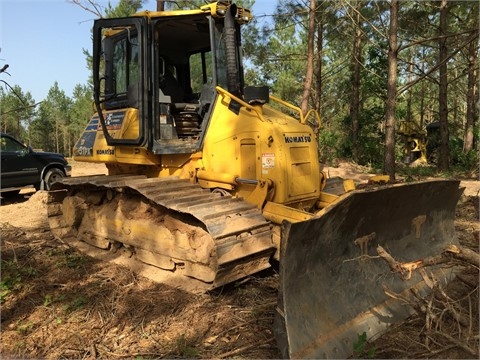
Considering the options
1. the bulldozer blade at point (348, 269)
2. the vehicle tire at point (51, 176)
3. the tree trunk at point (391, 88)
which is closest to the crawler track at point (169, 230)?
the bulldozer blade at point (348, 269)

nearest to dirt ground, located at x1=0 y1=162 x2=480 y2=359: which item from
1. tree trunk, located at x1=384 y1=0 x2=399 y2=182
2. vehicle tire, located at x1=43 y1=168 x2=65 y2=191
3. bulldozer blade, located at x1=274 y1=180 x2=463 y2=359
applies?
bulldozer blade, located at x1=274 y1=180 x2=463 y2=359

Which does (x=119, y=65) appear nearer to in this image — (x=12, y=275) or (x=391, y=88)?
(x=12, y=275)

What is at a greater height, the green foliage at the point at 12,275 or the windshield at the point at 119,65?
the windshield at the point at 119,65

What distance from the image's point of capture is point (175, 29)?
17.8 feet

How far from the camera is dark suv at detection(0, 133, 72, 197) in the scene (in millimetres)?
10258

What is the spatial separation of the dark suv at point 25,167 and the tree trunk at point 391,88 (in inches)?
301

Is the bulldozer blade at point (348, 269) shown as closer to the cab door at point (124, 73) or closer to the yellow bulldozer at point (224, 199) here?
the yellow bulldozer at point (224, 199)

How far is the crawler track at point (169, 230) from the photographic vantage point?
3982 millimetres

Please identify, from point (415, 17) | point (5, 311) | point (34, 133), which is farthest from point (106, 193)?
point (34, 133)

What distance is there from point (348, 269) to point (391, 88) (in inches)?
277

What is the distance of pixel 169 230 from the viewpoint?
4598 millimetres

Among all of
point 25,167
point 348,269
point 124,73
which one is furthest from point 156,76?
point 25,167

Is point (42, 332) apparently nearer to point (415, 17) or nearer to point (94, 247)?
point (94, 247)

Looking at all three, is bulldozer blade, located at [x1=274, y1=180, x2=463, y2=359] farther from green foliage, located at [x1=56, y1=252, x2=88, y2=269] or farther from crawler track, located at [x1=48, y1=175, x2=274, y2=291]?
green foliage, located at [x1=56, y1=252, x2=88, y2=269]
